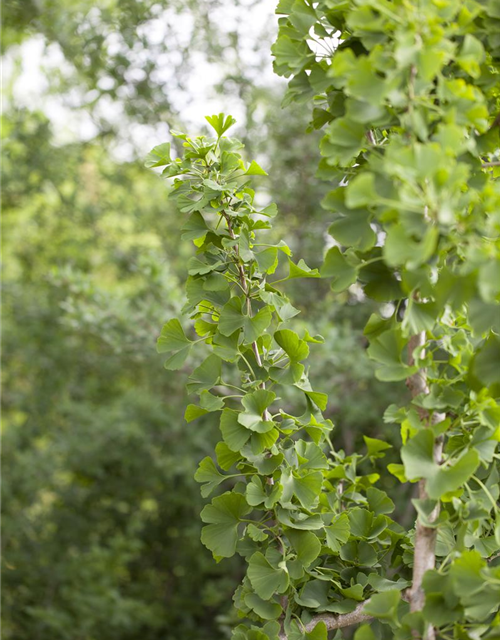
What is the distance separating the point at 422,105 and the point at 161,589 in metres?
3.47

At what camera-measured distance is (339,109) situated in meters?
0.67

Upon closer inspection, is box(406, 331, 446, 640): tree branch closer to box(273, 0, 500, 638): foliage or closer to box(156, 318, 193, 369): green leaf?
box(273, 0, 500, 638): foliage

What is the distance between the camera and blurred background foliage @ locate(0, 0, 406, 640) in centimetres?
245

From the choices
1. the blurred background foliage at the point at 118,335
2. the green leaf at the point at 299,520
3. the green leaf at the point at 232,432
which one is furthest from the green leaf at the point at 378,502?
the blurred background foliage at the point at 118,335

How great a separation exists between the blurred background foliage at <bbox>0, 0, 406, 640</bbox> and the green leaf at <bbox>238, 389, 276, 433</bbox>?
148 centimetres

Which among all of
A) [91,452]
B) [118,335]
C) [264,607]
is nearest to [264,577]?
[264,607]

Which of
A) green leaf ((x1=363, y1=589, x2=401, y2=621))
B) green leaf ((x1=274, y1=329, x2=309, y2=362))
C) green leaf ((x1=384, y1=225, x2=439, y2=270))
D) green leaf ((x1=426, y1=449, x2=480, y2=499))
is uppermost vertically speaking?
green leaf ((x1=384, y1=225, x2=439, y2=270))

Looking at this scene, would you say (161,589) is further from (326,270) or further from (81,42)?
(326,270)

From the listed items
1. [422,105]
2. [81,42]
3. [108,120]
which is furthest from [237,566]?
[422,105]

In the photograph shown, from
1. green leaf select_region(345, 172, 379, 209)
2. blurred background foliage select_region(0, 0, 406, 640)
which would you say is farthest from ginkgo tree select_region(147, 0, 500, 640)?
blurred background foliage select_region(0, 0, 406, 640)

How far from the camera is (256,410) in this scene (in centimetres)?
72

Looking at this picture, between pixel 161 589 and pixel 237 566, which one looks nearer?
pixel 237 566

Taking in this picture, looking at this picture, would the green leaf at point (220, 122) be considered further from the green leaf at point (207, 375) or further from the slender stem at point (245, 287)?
the green leaf at point (207, 375)

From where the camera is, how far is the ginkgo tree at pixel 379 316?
0.51 meters
